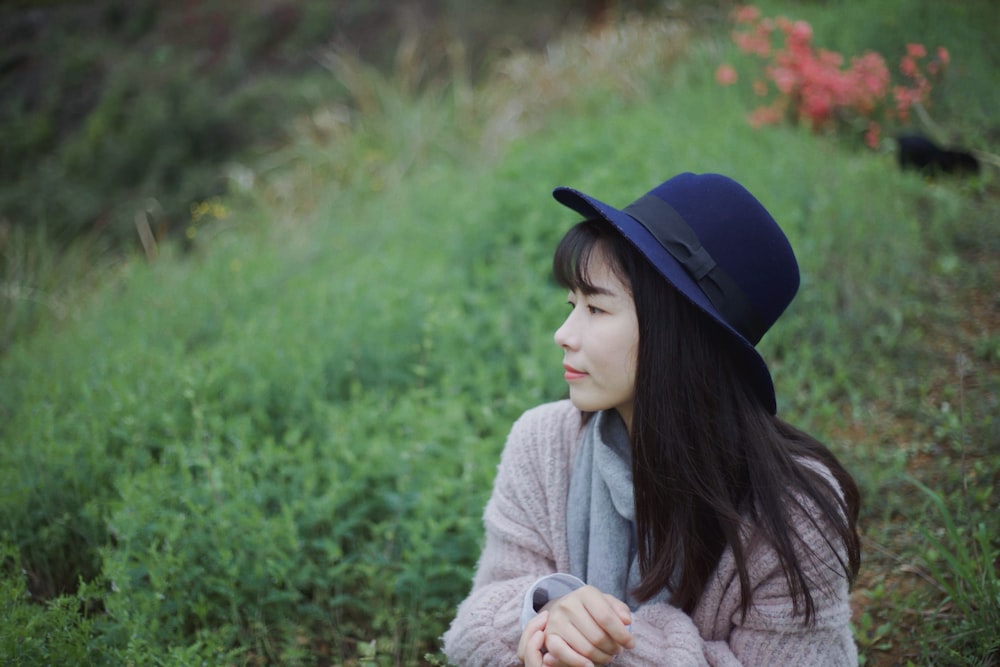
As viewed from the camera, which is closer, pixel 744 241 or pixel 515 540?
pixel 744 241

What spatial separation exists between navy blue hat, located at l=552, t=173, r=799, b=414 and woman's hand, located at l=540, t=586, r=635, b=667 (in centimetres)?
60

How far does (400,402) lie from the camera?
3082 millimetres

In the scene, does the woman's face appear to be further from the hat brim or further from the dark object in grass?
the dark object in grass

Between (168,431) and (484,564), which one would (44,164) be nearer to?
(168,431)

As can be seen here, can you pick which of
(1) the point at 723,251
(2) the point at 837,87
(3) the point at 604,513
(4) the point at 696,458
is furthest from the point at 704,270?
(2) the point at 837,87

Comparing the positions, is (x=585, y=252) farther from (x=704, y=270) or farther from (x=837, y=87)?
(x=837, y=87)

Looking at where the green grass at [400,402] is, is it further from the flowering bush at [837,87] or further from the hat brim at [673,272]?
the hat brim at [673,272]

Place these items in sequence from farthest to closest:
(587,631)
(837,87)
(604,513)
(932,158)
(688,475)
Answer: (837,87), (932,158), (604,513), (688,475), (587,631)

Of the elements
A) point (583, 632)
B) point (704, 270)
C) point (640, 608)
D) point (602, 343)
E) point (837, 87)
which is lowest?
A: point (640, 608)

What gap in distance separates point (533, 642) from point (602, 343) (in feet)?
2.15

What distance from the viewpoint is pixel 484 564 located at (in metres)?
1.92

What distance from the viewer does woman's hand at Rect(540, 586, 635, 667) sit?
4.78 ft

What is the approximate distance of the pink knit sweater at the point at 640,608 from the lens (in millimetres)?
1598

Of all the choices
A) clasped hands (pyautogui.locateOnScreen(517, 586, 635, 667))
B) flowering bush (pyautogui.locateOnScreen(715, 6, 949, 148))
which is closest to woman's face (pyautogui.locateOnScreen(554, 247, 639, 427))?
clasped hands (pyautogui.locateOnScreen(517, 586, 635, 667))
